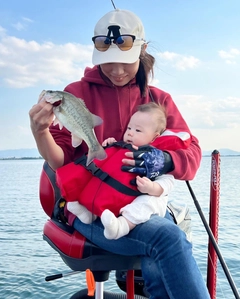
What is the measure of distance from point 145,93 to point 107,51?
0.48 meters

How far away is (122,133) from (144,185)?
0.65 meters

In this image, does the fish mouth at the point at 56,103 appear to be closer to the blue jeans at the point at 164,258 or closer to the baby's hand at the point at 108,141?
the baby's hand at the point at 108,141

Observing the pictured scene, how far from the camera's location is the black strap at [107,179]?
2502 millimetres

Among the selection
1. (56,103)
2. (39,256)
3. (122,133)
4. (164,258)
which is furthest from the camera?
(39,256)

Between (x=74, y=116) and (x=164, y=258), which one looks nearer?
(x=164, y=258)

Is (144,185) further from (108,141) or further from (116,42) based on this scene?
(116,42)

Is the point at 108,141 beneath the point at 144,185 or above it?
above

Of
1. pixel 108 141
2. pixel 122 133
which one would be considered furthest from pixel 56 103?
pixel 122 133

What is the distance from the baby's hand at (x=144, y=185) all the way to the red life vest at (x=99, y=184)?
5 cm

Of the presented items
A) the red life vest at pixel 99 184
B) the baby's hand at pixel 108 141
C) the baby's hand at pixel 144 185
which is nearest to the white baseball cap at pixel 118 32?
the baby's hand at pixel 108 141

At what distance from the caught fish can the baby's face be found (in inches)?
14.2

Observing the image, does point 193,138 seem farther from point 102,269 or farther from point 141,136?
point 102,269

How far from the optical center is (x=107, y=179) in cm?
255

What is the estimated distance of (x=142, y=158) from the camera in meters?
2.55
